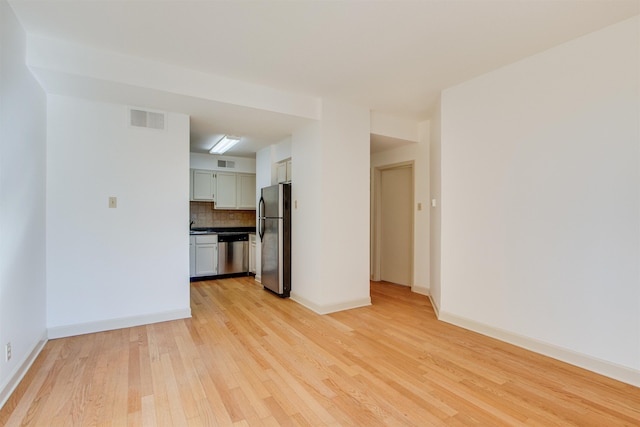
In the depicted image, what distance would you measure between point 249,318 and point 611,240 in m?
3.46

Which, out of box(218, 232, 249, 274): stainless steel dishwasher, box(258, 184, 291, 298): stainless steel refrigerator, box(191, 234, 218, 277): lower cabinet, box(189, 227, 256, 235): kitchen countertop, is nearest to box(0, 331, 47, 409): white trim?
box(258, 184, 291, 298): stainless steel refrigerator

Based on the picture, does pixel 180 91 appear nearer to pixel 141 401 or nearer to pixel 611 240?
pixel 141 401

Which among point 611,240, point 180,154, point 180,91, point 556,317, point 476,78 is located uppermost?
point 476,78

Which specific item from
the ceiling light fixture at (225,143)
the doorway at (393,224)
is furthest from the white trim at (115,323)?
the doorway at (393,224)

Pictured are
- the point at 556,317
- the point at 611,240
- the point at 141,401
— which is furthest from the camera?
the point at 556,317

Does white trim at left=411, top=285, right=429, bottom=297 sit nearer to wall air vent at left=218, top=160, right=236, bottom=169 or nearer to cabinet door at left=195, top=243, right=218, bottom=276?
cabinet door at left=195, top=243, right=218, bottom=276

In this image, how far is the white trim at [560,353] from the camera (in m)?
2.28

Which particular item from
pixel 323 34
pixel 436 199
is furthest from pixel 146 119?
pixel 436 199

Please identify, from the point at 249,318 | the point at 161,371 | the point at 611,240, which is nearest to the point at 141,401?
the point at 161,371

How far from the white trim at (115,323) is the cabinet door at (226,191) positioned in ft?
9.68

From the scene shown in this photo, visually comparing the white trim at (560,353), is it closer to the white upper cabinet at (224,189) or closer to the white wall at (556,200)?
the white wall at (556,200)

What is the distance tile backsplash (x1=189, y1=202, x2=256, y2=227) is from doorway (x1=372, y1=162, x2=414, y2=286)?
2.86 metres

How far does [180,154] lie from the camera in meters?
3.65

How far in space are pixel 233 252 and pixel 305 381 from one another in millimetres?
4025
